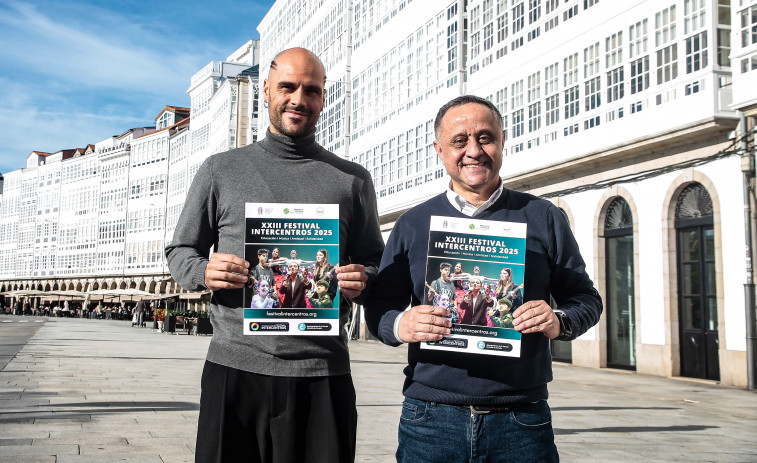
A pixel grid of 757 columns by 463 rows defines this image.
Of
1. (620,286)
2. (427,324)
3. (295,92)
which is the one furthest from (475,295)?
(620,286)

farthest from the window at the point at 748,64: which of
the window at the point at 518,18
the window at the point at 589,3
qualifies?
the window at the point at 518,18

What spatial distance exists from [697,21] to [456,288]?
1868cm

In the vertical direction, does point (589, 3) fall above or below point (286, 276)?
above

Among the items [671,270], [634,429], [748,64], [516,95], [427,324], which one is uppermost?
[516,95]

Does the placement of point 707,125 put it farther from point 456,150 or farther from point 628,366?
Answer: point 456,150

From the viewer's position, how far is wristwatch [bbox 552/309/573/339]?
3.07m

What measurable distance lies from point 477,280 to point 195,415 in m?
7.93

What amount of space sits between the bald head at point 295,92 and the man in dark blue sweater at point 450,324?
52cm

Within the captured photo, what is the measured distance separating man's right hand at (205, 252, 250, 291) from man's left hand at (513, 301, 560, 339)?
982 millimetres

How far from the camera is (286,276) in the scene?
319 cm

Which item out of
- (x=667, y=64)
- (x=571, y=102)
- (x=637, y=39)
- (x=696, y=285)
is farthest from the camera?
(x=571, y=102)

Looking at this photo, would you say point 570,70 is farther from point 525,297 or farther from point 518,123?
point 525,297

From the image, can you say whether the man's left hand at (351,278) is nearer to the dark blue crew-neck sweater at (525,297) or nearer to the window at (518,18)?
the dark blue crew-neck sweater at (525,297)

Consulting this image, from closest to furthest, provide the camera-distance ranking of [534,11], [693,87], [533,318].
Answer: [533,318]
[693,87]
[534,11]
